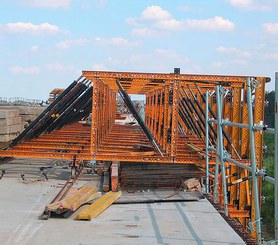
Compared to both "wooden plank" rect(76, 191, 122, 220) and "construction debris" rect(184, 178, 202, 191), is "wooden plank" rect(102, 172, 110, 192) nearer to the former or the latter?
"wooden plank" rect(76, 191, 122, 220)

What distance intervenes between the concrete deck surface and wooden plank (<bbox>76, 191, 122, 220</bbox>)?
82mm

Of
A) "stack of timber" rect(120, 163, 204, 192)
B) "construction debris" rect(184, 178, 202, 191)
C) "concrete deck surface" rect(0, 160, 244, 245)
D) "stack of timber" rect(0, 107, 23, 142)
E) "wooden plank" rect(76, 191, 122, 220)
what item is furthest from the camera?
"stack of timber" rect(0, 107, 23, 142)

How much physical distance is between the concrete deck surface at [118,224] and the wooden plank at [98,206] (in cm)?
8

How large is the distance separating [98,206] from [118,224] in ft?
2.55

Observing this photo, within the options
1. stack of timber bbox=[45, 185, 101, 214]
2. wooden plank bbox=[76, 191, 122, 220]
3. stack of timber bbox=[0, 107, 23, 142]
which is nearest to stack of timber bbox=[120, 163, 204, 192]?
wooden plank bbox=[76, 191, 122, 220]

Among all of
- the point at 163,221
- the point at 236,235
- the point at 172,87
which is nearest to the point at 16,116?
the point at 172,87

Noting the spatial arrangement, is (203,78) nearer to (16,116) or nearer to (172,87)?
(172,87)

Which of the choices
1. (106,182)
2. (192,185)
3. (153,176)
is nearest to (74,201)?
(106,182)

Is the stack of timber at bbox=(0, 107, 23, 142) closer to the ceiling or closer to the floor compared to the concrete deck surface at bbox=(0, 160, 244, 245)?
closer to the ceiling

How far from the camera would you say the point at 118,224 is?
615 centimetres

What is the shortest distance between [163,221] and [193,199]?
1599mm

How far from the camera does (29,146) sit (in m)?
10.1

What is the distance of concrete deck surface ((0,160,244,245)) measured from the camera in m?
5.43

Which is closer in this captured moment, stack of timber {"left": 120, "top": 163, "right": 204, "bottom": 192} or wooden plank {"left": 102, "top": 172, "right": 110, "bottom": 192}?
wooden plank {"left": 102, "top": 172, "right": 110, "bottom": 192}
